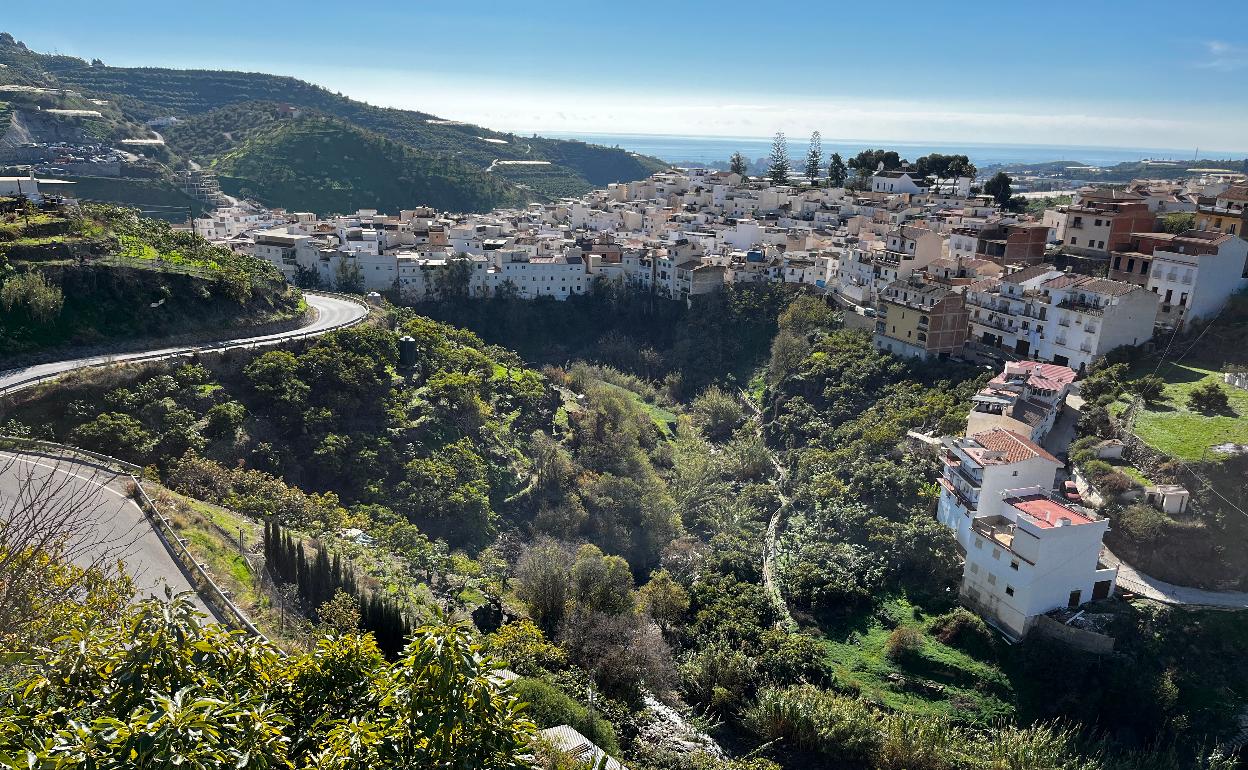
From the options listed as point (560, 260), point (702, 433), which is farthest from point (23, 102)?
point (702, 433)

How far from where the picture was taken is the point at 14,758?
475 cm

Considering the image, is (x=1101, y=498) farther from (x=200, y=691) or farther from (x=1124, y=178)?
(x=1124, y=178)

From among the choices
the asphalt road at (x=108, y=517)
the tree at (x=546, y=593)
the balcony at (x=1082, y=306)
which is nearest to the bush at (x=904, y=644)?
the tree at (x=546, y=593)

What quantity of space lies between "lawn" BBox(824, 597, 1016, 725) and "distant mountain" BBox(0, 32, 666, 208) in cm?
5692

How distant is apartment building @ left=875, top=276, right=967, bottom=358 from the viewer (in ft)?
94.1

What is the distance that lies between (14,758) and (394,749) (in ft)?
7.70

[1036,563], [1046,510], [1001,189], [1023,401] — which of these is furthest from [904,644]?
[1001,189]

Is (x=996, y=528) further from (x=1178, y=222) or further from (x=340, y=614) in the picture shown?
(x=1178, y=222)

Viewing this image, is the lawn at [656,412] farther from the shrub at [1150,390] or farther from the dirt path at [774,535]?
the shrub at [1150,390]

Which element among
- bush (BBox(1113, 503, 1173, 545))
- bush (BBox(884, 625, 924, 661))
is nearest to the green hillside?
bush (BBox(884, 625, 924, 661))

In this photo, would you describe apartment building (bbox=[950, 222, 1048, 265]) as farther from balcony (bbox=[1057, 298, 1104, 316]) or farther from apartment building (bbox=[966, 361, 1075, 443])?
apartment building (bbox=[966, 361, 1075, 443])

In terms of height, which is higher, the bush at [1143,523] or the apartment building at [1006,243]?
the apartment building at [1006,243]

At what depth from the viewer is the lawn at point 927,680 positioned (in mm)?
16609

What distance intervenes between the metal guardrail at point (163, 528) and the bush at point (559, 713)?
390 cm
